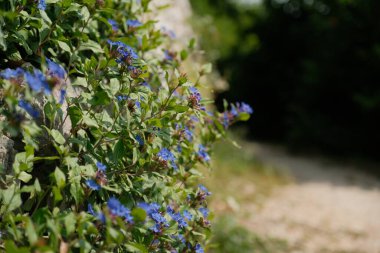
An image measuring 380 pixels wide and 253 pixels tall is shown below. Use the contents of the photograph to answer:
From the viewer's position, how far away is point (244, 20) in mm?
12422

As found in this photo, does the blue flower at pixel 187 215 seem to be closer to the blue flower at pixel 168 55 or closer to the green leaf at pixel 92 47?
the green leaf at pixel 92 47

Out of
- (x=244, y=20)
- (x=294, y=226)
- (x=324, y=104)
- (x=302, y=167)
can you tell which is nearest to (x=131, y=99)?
(x=294, y=226)

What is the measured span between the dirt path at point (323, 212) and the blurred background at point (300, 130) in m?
0.01

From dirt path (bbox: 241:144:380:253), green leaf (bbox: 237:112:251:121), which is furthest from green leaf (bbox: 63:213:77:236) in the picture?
dirt path (bbox: 241:144:380:253)

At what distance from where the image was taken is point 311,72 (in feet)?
26.1

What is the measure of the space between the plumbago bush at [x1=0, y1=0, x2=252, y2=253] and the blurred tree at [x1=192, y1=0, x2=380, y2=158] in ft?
18.8

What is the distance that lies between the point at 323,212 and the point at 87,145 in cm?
409

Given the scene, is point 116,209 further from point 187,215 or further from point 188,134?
point 188,134

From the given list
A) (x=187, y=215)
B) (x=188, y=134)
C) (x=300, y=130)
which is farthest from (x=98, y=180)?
(x=300, y=130)

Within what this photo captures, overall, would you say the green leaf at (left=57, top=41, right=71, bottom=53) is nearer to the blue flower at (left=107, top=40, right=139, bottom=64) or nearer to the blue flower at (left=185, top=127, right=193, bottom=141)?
the blue flower at (left=107, top=40, right=139, bottom=64)

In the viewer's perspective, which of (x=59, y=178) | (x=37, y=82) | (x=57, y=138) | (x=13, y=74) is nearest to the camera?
(x=37, y=82)

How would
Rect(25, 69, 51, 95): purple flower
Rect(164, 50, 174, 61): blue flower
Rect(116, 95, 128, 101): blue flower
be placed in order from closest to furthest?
Rect(25, 69, 51, 95): purple flower → Rect(116, 95, 128, 101): blue flower → Rect(164, 50, 174, 61): blue flower

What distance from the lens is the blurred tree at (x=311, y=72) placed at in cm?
732

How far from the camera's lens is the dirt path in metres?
4.50
